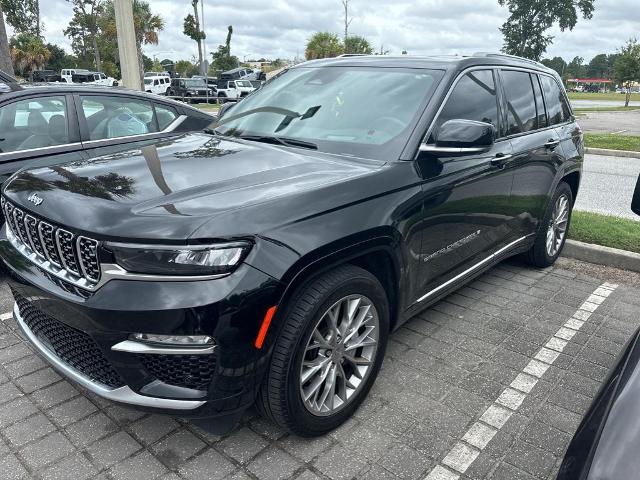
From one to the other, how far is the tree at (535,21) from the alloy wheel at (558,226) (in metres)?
64.6

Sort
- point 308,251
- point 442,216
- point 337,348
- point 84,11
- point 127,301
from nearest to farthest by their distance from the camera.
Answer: point 127,301, point 308,251, point 337,348, point 442,216, point 84,11

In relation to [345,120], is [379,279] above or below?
below

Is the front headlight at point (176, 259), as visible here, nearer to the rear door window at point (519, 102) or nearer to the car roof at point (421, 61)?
the car roof at point (421, 61)

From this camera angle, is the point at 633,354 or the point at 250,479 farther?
the point at 250,479

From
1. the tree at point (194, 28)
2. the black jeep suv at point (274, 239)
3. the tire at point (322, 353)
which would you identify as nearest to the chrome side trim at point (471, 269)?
the black jeep suv at point (274, 239)

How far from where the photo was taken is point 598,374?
3.35 metres

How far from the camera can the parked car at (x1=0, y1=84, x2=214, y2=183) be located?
467 cm

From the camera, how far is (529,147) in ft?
13.7

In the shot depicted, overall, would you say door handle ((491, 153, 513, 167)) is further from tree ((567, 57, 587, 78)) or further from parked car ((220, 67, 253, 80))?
tree ((567, 57, 587, 78))

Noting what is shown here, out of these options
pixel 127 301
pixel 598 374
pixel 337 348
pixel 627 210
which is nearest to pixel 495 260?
pixel 598 374

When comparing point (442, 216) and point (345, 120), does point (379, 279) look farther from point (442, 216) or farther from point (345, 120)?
point (345, 120)

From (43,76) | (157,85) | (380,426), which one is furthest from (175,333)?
(43,76)

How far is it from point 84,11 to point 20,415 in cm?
7135

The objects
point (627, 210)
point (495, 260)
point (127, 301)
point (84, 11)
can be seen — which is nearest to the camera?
point (127, 301)
